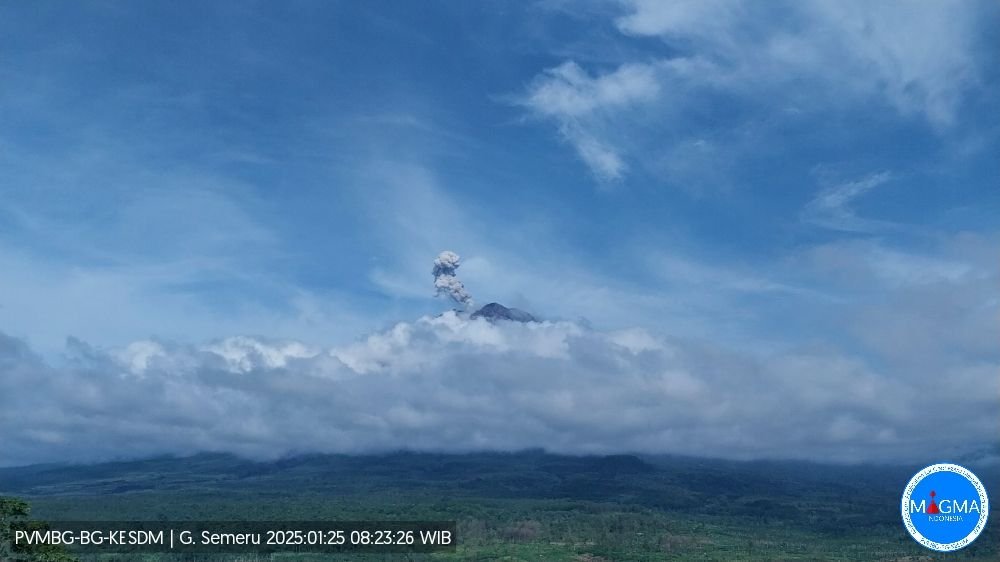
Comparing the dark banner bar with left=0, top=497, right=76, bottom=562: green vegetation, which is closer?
left=0, top=497, right=76, bottom=562: green vegetation

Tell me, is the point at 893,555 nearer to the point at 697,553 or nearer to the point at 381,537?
the point at 697,553

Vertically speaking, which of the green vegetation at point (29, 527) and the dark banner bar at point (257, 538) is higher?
the green vegetation at point (29, 527)

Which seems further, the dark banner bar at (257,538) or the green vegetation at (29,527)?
the dark banner bar at (257,538)

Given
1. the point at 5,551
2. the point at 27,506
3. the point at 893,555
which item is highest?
the point at 27,506

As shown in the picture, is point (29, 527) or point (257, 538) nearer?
point (29, 527)

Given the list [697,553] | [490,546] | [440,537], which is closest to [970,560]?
[697,553]

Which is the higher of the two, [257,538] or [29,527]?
[29,527]

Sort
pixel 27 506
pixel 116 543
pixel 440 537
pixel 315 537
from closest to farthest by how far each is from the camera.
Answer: pixel 27 506, pixel 116 543, pixel 315 537, pixel 440 537

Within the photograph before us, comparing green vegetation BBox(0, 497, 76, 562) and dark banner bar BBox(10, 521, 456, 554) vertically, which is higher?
green vegetation BBox(0, 497, 76, 562)
